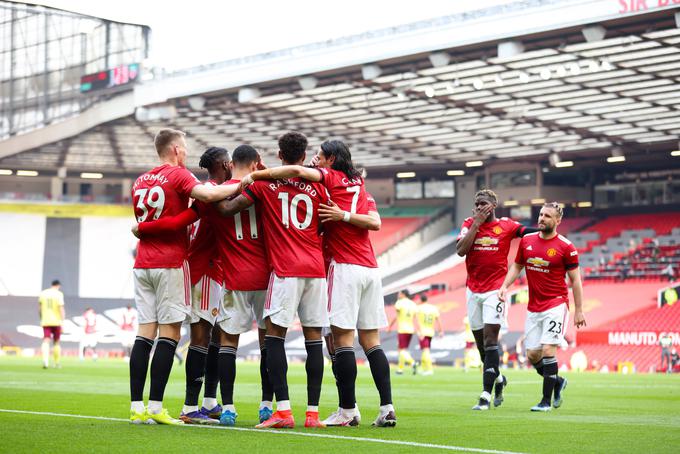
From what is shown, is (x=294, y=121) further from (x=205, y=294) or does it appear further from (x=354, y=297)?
(x=354, y=297)

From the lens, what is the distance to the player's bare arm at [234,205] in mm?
7863

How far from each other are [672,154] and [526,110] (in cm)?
1119

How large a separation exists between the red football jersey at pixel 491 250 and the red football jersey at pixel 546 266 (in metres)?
0.19

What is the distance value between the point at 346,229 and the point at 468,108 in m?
33.5

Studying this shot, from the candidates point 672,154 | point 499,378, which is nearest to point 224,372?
→ point 499,378

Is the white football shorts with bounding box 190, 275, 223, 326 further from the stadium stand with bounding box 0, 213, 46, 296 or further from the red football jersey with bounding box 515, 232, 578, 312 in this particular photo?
the stadium stand with bounding box 0, 213, 46, 296

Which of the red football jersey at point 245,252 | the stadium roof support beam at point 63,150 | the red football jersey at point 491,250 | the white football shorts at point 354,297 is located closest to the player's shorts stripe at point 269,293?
the red football jersey at point 245,252

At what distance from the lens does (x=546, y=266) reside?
1108 centimetres

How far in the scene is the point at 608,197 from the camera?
53062 mm

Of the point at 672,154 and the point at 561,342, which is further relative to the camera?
the point at 672,154

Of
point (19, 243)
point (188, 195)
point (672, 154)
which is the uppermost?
point (672, 154)

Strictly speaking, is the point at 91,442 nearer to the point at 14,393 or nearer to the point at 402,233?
the point at 14,393

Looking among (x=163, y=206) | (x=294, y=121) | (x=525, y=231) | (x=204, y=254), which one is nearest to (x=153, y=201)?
(x=163, y=206)

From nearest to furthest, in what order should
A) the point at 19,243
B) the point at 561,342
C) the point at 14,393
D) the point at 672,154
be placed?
the point at 561,342 < the point at 14,393 < the point at 672,154 < the point at 19,243
